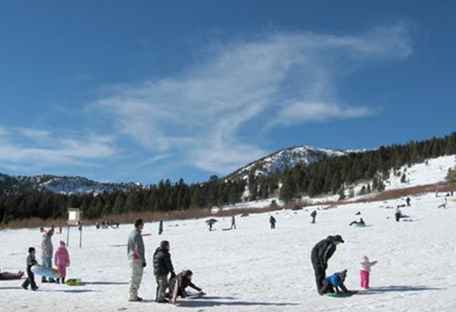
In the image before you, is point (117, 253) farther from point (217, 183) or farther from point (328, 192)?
point (217, 183)

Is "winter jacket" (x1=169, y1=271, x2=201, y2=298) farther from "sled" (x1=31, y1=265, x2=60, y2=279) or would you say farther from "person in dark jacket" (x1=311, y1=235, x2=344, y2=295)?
"sled" (x1=31, y1=265, x2=60, y2=279)

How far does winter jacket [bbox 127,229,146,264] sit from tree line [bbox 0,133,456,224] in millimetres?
118761

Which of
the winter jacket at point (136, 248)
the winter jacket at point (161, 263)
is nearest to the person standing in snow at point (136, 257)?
the winter jacket at point (136, 248)

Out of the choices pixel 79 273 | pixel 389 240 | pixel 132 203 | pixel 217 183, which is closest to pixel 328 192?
pixel 217 183

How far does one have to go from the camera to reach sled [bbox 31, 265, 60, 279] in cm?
1923

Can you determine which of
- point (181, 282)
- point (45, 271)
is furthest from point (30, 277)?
point (181, 282)

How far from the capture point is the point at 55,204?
146 meters

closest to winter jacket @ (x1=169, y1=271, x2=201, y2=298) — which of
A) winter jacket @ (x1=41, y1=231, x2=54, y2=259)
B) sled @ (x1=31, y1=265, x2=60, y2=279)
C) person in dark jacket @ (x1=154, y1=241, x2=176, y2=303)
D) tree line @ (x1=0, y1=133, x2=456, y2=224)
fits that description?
person in dark jacket @ (x1=154, y1=241, x2=176, y2=303)

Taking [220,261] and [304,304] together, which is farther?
[220,261]

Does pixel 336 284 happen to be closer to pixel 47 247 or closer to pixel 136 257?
pixel 136 257

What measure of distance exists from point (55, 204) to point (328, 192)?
217 feet

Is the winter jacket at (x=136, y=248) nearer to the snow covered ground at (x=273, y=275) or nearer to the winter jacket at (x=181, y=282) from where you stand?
the winter jacket at (x=181, y=282)

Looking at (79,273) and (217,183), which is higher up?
(217,183)

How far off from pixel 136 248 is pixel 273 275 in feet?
24.1
